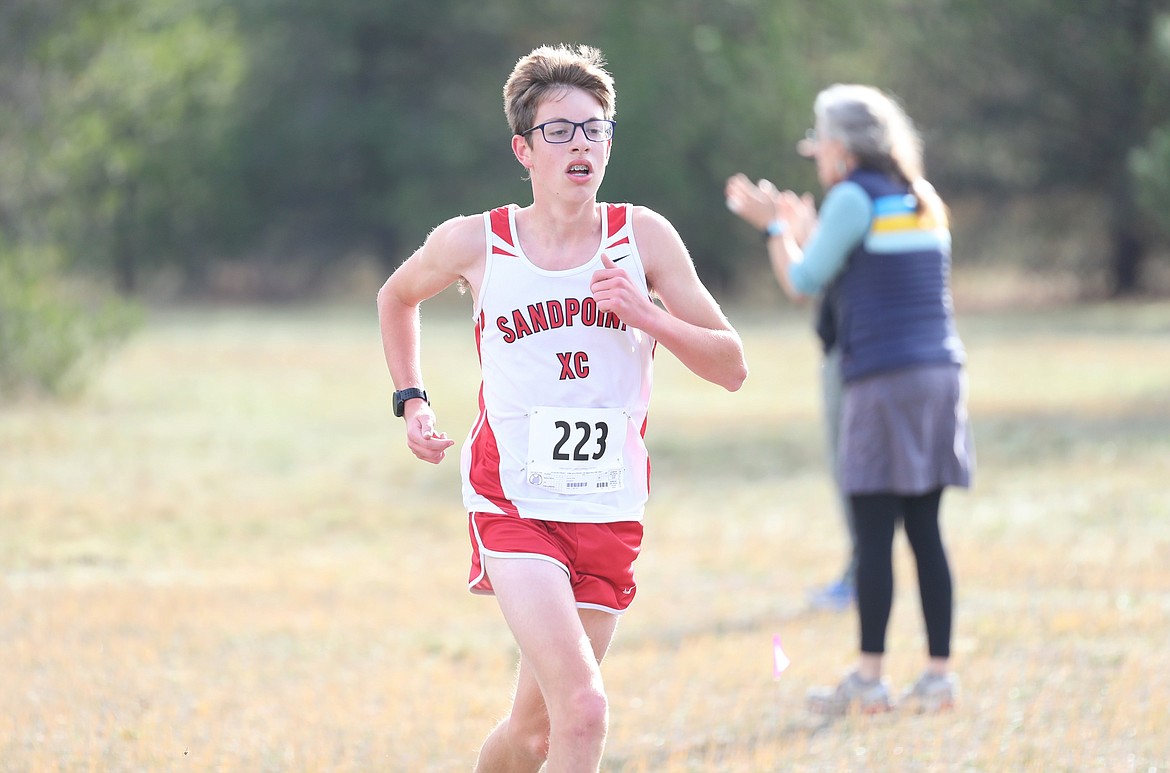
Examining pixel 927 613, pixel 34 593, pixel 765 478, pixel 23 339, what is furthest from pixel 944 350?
pixel 23 339

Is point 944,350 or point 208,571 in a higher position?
point 944,350

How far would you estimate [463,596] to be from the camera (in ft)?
29.5

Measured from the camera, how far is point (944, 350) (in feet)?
19.9

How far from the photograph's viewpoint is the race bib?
4.07 m

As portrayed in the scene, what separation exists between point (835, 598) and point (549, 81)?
483cm

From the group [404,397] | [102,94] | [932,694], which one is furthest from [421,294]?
[102,94]

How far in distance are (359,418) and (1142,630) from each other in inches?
438

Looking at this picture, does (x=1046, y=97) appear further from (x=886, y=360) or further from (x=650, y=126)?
(x=886, y=360)

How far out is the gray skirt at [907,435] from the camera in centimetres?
597

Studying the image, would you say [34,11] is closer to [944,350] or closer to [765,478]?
[765,478]

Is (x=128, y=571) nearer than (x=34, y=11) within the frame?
Yes

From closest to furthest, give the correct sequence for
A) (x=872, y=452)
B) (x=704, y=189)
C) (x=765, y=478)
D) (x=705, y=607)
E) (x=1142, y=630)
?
(x=872, y=452) < (x=1142, y=630) < (x=705, y=607) < (x=765, y=478) < (x=704, y=189)

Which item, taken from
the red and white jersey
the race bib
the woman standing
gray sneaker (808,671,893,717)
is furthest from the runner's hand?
gray sneaker (808,671,893,717)

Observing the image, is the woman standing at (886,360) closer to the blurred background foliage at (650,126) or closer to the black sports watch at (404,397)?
the black sports watch at (404,397)
